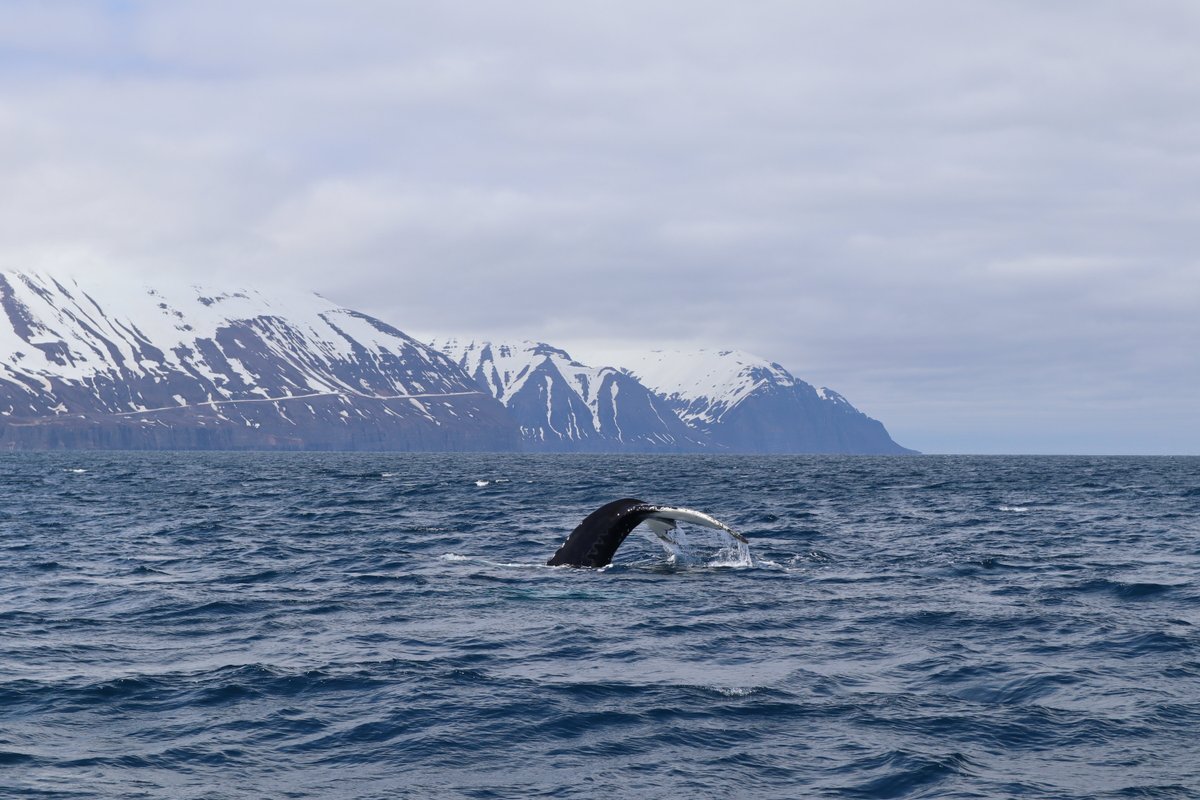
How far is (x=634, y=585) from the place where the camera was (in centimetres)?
2538

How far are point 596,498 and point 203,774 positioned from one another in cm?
5581

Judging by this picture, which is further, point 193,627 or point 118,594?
point 118,594

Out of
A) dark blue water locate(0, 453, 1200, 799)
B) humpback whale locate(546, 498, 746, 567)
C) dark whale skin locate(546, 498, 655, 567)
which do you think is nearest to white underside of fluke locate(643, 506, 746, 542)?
humpback whale locate(546, 498, 746, 567)

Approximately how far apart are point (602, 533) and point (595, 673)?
10.3 metres

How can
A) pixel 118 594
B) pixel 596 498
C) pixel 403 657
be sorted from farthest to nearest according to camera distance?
pixel 596 498 → pixel 118 594 → pixel 403 657

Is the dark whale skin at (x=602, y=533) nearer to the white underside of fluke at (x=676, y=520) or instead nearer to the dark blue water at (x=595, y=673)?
the white underside of fluke at (x=676, y=520)

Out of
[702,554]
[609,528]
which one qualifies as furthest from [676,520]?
[702,554]

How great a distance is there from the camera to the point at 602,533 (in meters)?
27.0

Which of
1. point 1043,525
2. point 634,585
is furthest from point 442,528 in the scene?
point 1043,525

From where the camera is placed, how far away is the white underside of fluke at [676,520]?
22.4 metres

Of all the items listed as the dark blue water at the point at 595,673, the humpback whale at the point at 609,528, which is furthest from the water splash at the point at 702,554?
the humpback whale at the point at 609,528

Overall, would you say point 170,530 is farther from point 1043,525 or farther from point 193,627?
point 1043,525

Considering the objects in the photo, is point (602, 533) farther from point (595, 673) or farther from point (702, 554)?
point (595, 673)

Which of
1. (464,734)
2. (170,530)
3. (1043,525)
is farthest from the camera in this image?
(1043,525)
